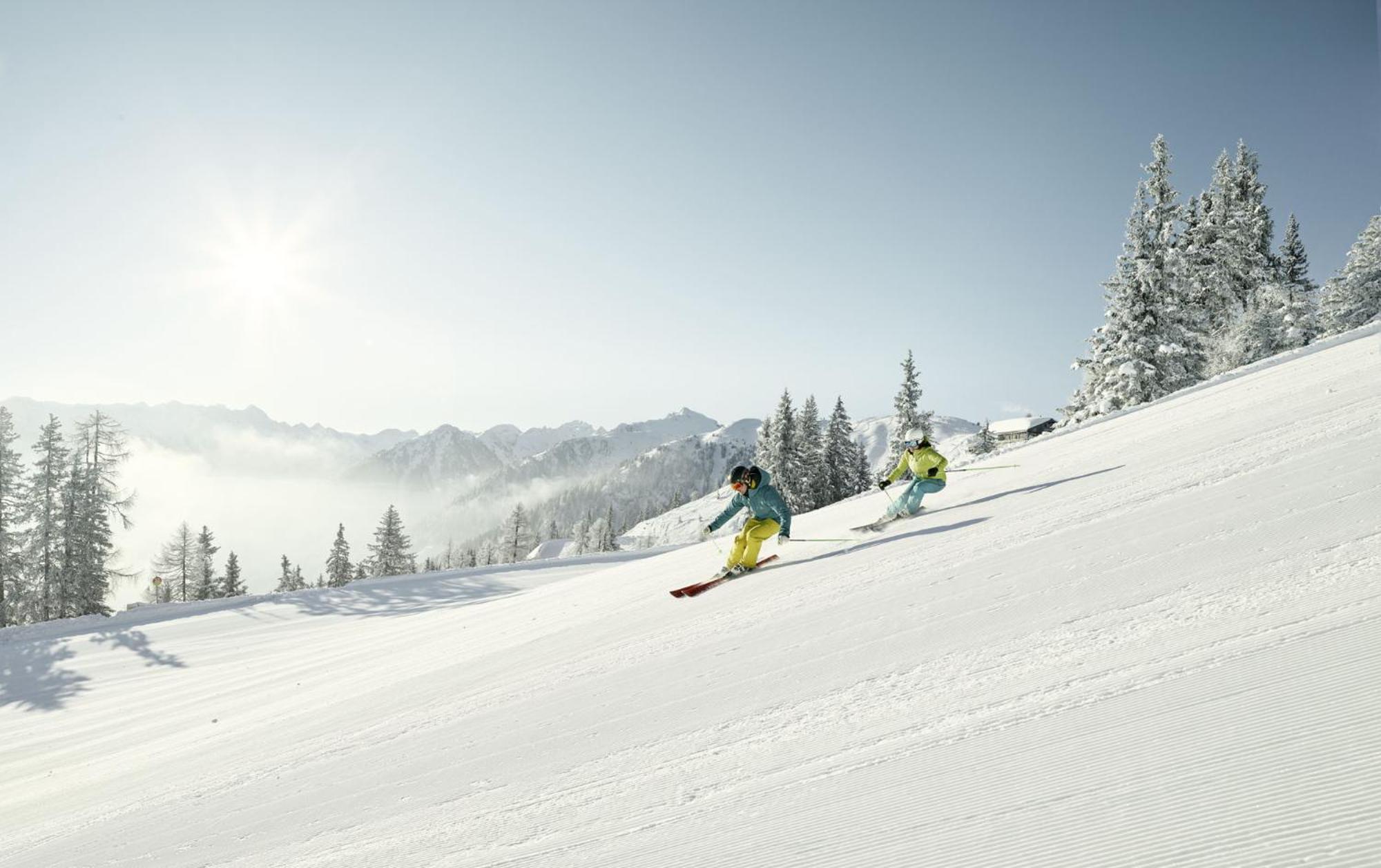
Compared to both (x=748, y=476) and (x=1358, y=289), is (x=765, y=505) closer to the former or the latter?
(x=748, y=476)

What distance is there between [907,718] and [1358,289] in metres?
47.8

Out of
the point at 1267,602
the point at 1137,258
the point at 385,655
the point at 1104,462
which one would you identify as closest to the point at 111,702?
the point at 385,655

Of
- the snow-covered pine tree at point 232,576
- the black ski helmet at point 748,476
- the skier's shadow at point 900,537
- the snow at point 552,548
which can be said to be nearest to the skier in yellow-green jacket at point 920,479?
the skier's shadow at point 900,537

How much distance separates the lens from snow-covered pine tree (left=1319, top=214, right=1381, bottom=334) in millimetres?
32562

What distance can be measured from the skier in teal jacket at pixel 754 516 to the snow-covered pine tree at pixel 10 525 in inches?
1431

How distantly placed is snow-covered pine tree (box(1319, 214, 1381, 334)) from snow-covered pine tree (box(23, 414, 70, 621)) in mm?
67243

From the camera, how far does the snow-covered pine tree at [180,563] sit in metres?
51.4

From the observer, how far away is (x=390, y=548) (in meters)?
50.4

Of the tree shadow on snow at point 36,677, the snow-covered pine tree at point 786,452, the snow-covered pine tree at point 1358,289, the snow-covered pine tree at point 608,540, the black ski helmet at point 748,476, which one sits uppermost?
the snow-covered pine tree at point 1358,289

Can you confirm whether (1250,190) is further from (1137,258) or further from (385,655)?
(385,655)

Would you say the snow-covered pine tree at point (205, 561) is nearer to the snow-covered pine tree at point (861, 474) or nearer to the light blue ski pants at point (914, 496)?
the snow-covered pine tree at point (861, 474)

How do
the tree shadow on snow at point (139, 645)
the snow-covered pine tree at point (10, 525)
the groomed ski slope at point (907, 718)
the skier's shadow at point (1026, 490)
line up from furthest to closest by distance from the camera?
the snow-covered pine tree at point (10, 525) < the tree shadow on snow at point (139, 645) < the skier's shadow at point (1026, 490) < the groomed ski slope at point (907, 718)

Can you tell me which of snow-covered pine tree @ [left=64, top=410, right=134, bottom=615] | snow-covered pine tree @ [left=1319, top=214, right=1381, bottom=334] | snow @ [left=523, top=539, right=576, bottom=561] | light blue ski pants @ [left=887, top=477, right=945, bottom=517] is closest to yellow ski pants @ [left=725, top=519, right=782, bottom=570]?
light blue ski pants @ [left=887, top=477, right=945, bottom=517]

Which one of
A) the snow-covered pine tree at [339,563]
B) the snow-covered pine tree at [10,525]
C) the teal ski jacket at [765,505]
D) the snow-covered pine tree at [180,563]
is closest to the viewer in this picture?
the teal ski jacket at [765,505]
